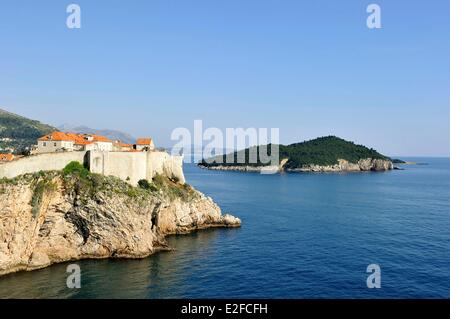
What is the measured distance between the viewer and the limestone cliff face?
46656mm

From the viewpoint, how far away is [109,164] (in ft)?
195

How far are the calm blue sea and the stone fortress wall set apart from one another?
12316 millimetres

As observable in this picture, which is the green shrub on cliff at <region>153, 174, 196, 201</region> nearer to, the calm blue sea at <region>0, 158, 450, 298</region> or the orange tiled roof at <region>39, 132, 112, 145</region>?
the calm blue sea at <region>0, 158, 450, 298</region>

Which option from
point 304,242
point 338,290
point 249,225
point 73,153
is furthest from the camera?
point 249,225

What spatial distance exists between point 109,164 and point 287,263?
29.1m

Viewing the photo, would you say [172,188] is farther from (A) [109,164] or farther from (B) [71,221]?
(B) [71,221]

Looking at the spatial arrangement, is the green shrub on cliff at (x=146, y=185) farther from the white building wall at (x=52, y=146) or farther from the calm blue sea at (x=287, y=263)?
the white building wall at (x=52, y=146)

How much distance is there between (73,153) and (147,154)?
14.0 meters

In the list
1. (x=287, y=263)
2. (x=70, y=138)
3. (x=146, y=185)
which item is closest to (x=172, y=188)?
(x=146, y=185)

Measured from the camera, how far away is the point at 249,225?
75.2 m

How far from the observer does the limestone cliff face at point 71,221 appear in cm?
4666

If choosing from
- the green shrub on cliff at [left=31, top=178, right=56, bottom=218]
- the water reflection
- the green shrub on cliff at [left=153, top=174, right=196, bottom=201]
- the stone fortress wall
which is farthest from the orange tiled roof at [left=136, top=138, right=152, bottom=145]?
the green shrub on cliff at [left=31, top=178, right=56, bottom=218]
